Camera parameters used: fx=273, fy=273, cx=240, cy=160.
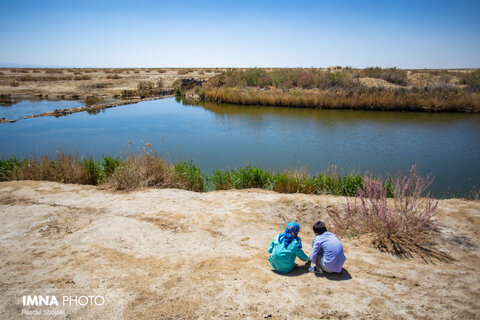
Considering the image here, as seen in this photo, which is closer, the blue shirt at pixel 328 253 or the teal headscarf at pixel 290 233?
the blue shirt at pixel 328 253

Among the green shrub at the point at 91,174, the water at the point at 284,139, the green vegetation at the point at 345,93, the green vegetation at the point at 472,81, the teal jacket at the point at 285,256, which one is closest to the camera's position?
the teal jacket at the point at 285,256

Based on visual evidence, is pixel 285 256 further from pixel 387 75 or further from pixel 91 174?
pixel 387 75

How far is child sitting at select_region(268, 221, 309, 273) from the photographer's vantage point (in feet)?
11.9

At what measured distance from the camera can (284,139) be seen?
13352 mm

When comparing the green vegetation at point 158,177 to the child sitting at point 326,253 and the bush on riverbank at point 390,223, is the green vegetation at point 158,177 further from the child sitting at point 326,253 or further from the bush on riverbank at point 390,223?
the child sitting at point 326,253

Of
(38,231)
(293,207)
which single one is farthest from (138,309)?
(293,207)

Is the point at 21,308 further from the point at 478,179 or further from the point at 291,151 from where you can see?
the point at 478,179

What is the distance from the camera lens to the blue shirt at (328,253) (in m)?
3.47

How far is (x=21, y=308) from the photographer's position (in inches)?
117

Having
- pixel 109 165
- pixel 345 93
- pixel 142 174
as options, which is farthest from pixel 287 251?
pixel 345 93

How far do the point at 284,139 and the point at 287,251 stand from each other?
10.1 m

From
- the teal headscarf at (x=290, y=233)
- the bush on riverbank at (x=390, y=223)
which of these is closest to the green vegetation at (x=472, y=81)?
the bush on riverbank at (x=390, y=223)

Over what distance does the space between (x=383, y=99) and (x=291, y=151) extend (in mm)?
12104

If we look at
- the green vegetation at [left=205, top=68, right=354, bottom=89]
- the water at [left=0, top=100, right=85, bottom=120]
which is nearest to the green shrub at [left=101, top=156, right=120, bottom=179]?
the water at [left=0, top=100, right=85, bottom=120]
